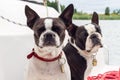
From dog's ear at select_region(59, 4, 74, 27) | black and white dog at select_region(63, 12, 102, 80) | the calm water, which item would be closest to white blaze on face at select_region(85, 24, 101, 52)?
black and white dog at select_region(63, 12, 102, 80)

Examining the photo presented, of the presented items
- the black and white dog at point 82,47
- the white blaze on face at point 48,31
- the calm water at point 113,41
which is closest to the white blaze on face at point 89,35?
the black and white dog at point 82,47

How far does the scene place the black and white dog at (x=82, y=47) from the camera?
1352 millimetres

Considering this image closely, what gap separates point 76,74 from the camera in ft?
4.52

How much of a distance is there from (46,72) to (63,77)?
0.17 feet

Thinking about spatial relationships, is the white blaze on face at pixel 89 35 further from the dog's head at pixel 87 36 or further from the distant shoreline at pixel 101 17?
the distant shoreline at pixel 101 17

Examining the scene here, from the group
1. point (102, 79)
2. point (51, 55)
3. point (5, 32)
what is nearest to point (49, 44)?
point (51, 55)

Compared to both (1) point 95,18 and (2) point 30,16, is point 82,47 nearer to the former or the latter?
(1) point 95,18

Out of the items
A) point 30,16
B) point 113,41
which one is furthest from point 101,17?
point 30,16

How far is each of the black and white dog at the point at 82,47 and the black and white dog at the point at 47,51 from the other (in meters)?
0.20

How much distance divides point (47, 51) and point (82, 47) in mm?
293

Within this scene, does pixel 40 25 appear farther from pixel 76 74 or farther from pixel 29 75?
pixel 76 74

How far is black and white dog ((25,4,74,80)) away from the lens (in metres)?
1.09

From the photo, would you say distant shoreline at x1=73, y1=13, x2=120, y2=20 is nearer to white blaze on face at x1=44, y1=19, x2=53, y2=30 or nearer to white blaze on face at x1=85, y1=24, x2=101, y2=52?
white blaze on face at x1=85, y1=24, x2=101, y2=52

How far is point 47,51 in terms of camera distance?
1.11 metres
